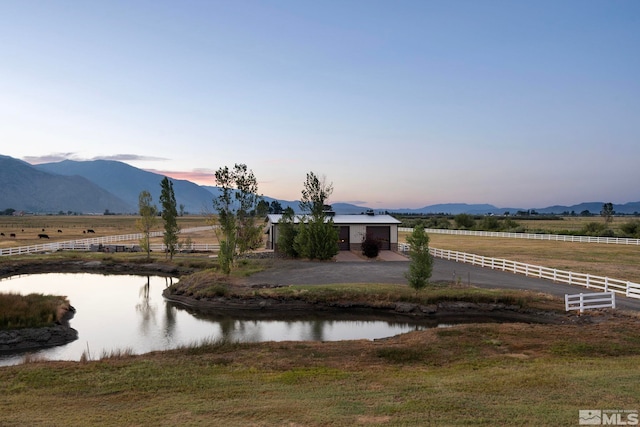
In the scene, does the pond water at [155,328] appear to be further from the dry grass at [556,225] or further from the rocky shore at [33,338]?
the dry grass at [556,225]

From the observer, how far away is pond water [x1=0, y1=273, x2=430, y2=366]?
18.4 metres

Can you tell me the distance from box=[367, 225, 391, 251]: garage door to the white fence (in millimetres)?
25270

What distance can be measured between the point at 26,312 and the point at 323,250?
75.7 feet

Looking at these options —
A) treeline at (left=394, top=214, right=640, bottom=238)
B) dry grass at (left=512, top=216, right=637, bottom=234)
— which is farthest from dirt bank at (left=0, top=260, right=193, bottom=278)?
dry grass at (left=512, top=216, right=637, bottom=234)

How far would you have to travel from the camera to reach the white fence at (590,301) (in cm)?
2066

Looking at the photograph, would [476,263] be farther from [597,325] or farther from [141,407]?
[141,407]

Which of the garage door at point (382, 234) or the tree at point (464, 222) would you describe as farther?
the tree at point (464, 222)

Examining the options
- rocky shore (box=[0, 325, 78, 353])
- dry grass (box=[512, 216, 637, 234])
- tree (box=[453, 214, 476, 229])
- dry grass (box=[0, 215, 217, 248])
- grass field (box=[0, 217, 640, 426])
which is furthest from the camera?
tree (box=[453, 214, 476, 229])

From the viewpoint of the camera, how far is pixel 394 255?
4322cm

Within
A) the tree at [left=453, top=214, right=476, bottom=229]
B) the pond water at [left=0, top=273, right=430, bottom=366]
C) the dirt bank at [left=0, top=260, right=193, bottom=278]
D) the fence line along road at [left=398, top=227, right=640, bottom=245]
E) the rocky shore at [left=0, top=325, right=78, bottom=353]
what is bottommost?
the pond water at [left=0, top=273, right=430, bottom=366]

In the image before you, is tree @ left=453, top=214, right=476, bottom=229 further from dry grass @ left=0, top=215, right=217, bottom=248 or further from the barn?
the barn

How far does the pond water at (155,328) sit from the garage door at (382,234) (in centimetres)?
2340

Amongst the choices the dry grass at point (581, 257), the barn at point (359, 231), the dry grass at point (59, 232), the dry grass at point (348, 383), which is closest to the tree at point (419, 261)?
the dry grass at point (348, 383)

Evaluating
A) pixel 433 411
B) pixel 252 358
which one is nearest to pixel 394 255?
pixel 252 358
